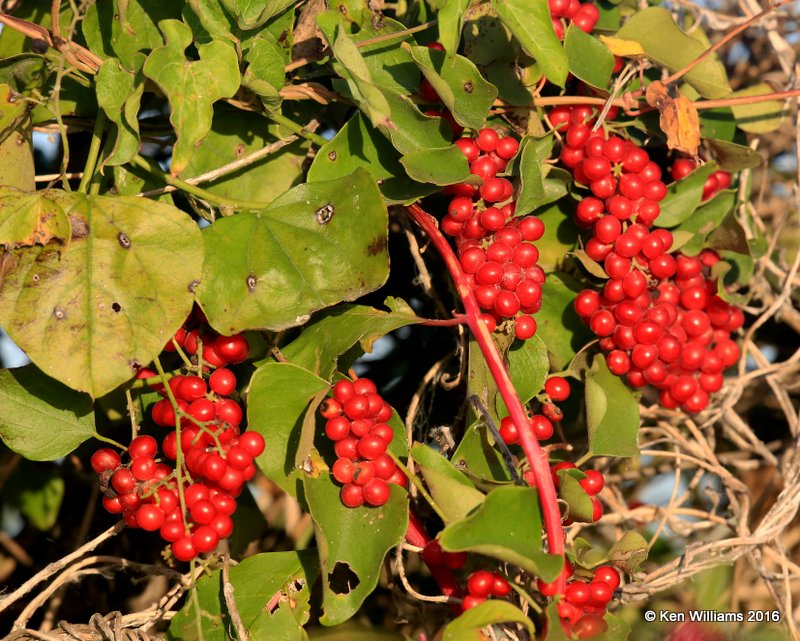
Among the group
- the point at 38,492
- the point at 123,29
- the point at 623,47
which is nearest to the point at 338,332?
the point at 123,29

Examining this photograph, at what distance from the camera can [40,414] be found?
0.89m

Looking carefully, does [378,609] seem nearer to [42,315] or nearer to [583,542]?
[583,542]

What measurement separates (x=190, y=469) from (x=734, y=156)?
78 centimetres

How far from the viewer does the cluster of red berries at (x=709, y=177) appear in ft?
3.55

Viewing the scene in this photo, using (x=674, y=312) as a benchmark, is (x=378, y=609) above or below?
below

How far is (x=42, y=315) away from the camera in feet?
2.60

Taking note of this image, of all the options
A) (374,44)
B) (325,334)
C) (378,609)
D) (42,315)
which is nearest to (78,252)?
(42,315)

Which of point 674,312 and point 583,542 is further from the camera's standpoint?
point 674,312

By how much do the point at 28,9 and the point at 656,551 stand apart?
1.35 m

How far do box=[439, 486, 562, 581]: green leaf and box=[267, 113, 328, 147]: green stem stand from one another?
0.45 metres

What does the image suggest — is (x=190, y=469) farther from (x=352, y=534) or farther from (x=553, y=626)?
(x=553, y=626)

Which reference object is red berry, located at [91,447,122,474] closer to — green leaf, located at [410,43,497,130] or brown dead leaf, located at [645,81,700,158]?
green leaf, located at [410,43,497,130]

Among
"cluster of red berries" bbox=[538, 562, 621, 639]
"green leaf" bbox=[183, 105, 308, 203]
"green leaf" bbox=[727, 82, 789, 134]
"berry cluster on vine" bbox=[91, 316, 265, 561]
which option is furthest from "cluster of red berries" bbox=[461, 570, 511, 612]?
"green leaf" bbox=[727, 82, 789, 134]

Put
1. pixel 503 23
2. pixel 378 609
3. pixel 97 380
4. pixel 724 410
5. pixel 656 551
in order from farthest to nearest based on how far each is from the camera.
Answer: pixel 656 551, pixel 378 609, pixel 724 410, pixel 503 23, pixel 97 380
